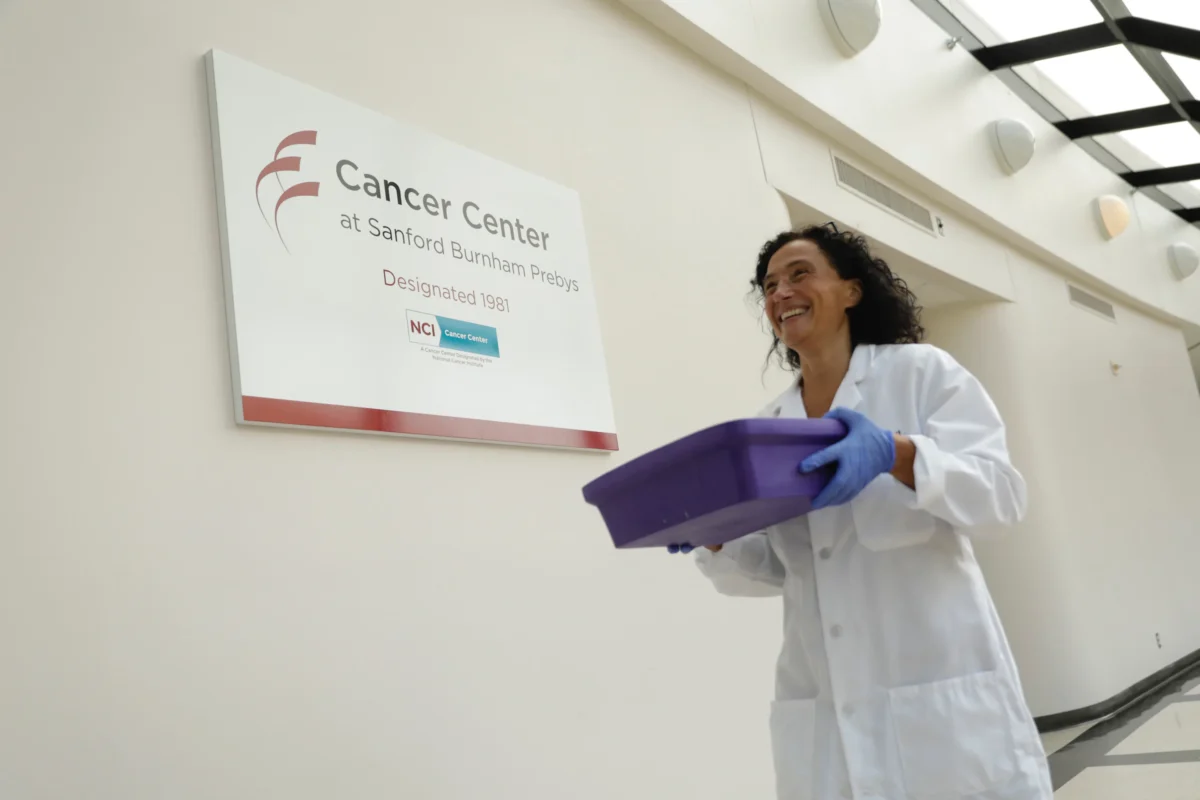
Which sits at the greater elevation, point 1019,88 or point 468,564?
point 1019,88

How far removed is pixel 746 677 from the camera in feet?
9.82

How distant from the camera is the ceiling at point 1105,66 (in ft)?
18.5

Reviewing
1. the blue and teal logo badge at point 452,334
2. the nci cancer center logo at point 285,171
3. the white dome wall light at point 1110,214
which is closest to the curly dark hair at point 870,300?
the blue and teal logo badge at point 452,334

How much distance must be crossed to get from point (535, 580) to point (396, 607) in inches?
16.6

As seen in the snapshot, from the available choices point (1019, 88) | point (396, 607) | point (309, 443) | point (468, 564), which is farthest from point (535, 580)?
point (1019, 88)

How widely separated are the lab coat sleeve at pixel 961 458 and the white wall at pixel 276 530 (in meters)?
1.15

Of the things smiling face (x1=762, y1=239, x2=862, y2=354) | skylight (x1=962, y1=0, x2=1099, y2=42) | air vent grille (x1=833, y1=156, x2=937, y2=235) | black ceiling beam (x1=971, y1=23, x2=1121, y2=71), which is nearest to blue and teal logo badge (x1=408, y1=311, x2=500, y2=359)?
smiling face (x1=762, y1=239, x2=862, y2=354)

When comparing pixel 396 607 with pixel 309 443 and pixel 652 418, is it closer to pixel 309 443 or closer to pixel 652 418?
pixel 309 443

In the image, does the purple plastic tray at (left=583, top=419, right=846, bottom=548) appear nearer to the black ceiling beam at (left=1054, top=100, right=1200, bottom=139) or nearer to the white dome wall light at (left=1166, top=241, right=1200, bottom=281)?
the black ceiling beam at (left=1054, top=100, right=1200, bottom=139)

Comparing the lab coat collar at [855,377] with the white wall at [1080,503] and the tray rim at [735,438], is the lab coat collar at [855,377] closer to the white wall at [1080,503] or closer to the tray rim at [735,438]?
the tray rim at [735,438]

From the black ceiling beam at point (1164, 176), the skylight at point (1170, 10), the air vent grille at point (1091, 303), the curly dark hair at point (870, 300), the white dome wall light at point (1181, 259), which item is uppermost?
the skylight at point (1170, 10)

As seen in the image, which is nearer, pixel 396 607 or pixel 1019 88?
pixel 396 607

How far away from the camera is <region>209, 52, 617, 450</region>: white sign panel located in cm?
202

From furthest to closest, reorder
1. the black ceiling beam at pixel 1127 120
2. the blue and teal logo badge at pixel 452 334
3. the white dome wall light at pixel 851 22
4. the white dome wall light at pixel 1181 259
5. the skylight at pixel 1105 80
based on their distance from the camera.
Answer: the white dome wall light at pixel 1181 259 < the black ceiling beam at pixel 1127 120 < the skylight at pixel 1105 80 < the white dome wall light at pixel 851 22 < the blue and teal logo badge at pixel 452 334
